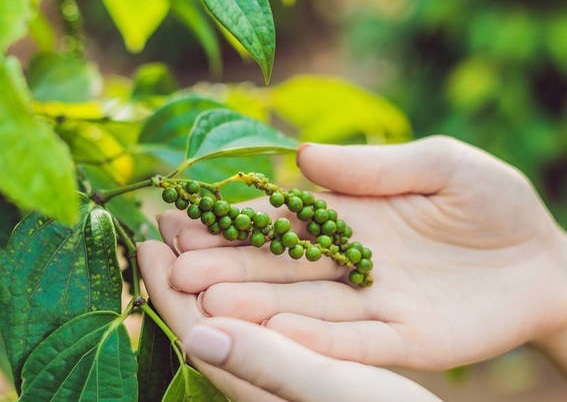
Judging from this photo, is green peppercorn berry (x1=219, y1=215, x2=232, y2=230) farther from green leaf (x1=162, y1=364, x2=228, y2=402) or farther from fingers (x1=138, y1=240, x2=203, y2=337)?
green leaf (x1=162, y1=364, x2=228, y2=402)

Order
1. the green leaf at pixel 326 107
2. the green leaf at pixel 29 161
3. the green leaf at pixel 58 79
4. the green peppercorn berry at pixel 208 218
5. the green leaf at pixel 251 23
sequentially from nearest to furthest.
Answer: the green leaf at pixel 29 161, the green leaf at pixel 251 23, the green peppercorn berry at pixel 208 218, the green leaf at pixel 58 79, the green leaf at pixel 326 107

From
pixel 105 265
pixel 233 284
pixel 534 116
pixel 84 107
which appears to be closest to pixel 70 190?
pixel 105 265

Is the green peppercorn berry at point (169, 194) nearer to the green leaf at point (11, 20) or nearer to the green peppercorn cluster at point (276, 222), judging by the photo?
the green peppercorn cluster at point (276, 222)

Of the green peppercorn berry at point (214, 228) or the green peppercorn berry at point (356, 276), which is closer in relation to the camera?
the green peppercorn berry at point (214, 228)

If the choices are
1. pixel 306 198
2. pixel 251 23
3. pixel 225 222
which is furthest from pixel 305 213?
pixel 251 23

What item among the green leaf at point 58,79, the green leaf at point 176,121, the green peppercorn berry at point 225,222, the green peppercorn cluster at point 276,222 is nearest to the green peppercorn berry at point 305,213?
the green peppercorn cluster at point 276,222

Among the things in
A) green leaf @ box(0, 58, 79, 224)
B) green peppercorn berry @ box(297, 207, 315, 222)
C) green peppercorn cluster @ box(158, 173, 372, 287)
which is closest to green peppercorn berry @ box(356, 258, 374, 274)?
green peppercorn cluster @ box(158, 173, 372, 287)
